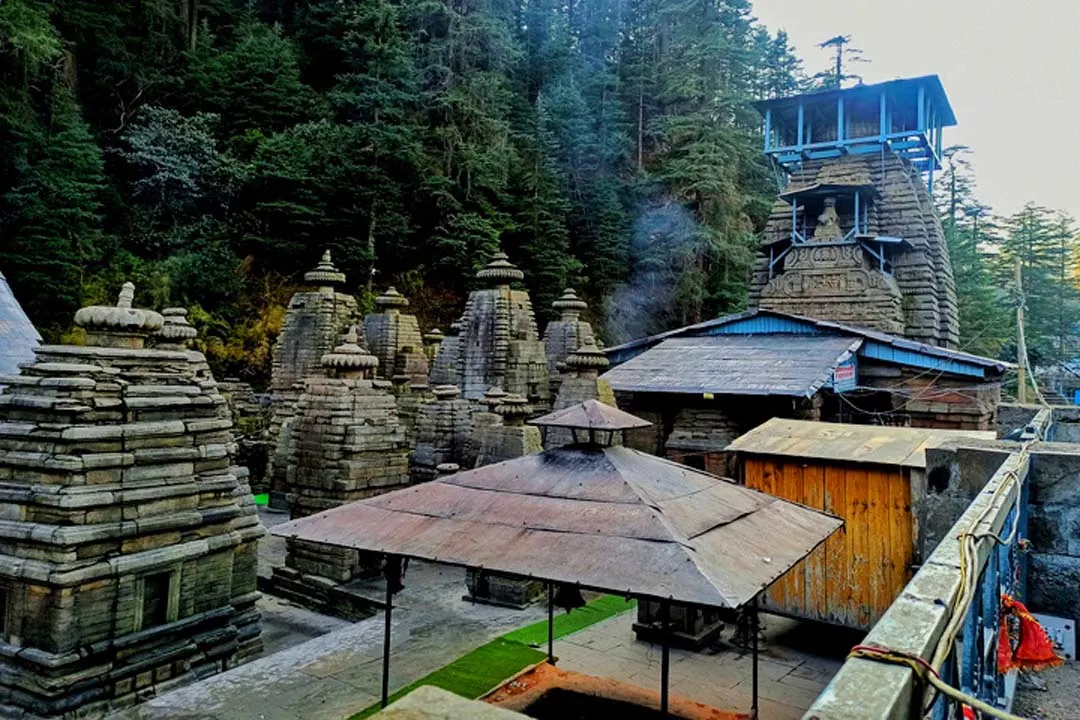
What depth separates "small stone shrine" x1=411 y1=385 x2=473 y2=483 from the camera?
16547 millimetres

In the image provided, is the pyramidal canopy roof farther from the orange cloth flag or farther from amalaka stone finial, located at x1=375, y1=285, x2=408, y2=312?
amalaka stone finial, located at x1=375, y1=285, x2=408, y2=312

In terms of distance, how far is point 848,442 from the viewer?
9.00 m

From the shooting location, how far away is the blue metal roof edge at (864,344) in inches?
642

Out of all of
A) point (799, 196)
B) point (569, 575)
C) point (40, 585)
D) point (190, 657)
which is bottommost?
point (190, 657)

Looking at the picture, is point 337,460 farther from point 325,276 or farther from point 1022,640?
point 1022,640

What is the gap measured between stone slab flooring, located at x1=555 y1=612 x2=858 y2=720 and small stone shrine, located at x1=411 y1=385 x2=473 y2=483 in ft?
24.5

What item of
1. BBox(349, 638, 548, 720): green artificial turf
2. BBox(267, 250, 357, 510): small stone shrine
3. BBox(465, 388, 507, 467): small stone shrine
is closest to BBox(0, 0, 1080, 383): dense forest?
BBox(267, 250, 357, 510): small stone shrine

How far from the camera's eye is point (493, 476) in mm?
6410

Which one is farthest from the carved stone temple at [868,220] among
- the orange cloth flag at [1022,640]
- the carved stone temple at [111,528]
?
the carved stone temple at [111,528]

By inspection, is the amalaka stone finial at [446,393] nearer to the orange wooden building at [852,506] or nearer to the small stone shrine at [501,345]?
the small stone shrine at [501,345]

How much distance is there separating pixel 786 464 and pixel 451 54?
1283 inches

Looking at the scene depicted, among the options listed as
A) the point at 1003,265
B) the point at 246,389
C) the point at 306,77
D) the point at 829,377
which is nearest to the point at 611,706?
the point at 829,377

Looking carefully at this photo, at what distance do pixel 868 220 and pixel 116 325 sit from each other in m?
22.2

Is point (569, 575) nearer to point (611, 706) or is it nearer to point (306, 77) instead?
point (611, 706)
